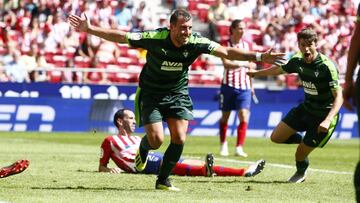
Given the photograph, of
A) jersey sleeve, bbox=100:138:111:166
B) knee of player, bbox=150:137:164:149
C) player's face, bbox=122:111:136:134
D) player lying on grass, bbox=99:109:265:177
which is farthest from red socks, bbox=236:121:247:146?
knee of player, bbox=150:137:164:149

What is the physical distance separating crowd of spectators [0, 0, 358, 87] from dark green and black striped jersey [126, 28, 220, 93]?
50.3 ft

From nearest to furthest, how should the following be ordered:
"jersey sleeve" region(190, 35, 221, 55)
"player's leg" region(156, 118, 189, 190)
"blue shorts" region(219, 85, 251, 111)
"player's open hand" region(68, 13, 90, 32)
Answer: "player's open hand" region(68, 13, 90, 32) → "player's leg" region(156, 118, 189, 190) → "jersey sleeve" region(190, 35, 221, 55) → "blue shorts" region(219, 85, 251, 111)

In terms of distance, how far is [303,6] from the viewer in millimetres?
36125

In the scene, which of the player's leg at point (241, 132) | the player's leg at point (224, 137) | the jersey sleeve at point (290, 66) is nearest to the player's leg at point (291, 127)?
the jersey sleeve at point (290, 66)

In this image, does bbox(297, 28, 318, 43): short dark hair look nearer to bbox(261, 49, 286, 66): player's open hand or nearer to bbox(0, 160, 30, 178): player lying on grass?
bbox(261, 49, 286, 66): player's open hand

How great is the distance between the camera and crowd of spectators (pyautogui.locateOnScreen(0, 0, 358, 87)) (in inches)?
1128

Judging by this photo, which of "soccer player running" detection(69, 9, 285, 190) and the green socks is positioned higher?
"soccer player running" detection(69, 9, 285, 190)

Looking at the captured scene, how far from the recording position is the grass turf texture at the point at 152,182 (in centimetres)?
1089

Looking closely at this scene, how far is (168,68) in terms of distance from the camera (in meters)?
11.9

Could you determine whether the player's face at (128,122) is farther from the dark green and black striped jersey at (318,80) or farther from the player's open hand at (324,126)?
the player's open hand at (324,126)

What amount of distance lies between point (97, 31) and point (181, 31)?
969 mm

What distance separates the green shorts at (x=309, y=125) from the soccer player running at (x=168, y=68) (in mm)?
1945

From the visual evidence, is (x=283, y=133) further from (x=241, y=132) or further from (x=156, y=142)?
(x=241, y=132)

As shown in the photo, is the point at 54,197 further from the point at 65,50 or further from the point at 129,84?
the point at 65,50
